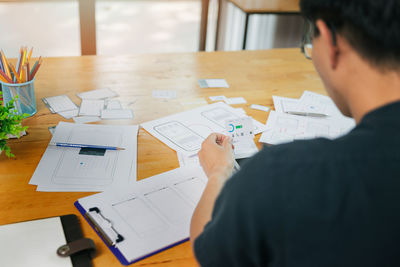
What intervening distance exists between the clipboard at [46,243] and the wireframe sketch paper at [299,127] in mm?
706

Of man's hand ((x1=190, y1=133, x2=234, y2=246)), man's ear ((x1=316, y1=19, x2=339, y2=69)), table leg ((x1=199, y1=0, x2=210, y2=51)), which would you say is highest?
man's ear ((x1=316, y1=19, x2=339, y2=69))

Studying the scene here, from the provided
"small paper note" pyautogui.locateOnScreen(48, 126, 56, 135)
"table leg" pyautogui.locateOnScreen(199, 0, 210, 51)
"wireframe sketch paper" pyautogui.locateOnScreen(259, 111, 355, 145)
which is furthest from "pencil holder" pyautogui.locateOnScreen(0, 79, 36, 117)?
"table leg" pyautogui.locateOnScreen(199, 0, 210, 51)

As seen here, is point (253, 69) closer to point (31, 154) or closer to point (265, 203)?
point (31, 154)

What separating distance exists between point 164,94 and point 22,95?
1.74 feet

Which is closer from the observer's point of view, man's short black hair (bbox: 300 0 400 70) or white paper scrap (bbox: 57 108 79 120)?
man's short black hair (bbox: 300 0 400 70)

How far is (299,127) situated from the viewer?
1.50 metres

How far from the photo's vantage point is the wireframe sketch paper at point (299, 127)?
1.43 metres

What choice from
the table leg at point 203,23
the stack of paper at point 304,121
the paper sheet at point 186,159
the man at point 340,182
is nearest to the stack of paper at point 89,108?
the paper sheet at point 186,159

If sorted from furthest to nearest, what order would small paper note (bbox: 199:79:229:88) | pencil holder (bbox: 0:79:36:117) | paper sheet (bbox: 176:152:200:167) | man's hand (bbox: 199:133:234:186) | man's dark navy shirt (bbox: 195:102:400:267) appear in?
small paper note (bbox: 199:79:229:88) → pencil holder (bbox: 0:79:36:117) → paper sheet (bbox: 176:152:200:167) → man's hand (bbox: 199:133:234:186) → man's dark navy shirt (bbox: 195:102:400:267)

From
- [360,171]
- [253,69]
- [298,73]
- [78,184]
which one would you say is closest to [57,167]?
[78,184]

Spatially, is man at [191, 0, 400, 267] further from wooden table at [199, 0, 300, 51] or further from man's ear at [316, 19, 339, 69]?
wooden table at [199, 0, 300, 51]

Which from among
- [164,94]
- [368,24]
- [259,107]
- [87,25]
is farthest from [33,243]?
[87,25]

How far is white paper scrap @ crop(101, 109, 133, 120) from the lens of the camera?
146cm

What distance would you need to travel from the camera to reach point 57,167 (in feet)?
3.82
